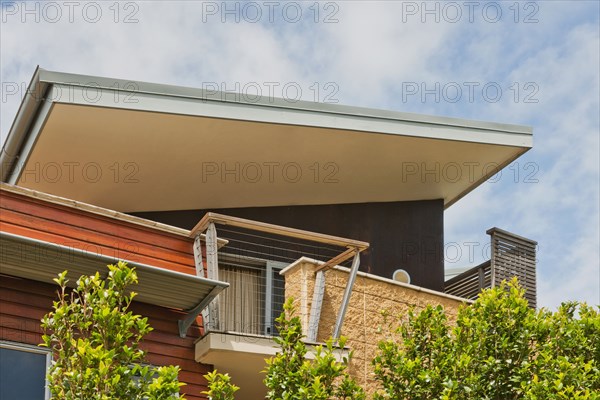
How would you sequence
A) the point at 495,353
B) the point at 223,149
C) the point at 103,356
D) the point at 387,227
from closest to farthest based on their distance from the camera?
the point at 103,356 < the point at 495,353 < the point at 223,149 < the point at 387,227

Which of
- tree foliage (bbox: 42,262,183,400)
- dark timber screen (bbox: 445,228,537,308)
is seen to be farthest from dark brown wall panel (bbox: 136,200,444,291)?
tree foliage (bbox: 42,262,183,400)

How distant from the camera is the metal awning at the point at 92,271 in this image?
35.8 ft

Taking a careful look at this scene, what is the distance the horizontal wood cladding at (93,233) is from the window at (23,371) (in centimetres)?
138

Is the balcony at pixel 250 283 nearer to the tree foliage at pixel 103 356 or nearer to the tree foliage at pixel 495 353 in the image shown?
the tree foliage at pixel 495 353

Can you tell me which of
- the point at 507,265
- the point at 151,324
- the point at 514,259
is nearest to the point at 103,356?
the point at 151,324

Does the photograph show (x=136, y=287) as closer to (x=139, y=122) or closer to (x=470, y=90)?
(x=139, y=122)

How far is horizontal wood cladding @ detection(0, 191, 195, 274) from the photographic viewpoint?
11727 mm

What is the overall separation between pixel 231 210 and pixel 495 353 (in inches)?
276

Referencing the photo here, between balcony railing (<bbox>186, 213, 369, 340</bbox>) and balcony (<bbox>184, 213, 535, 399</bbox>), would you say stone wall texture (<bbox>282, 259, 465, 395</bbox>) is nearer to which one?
balcony (<bbox>184, 213, 535, 399</bbox>)

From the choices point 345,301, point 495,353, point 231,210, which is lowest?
point 495,353

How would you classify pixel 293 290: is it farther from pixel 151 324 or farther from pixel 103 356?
pixel 103 356

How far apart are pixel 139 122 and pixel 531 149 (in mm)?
7083

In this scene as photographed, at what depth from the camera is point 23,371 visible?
431 inches

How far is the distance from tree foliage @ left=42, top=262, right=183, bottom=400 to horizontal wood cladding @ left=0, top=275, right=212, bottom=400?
1.45 metres
